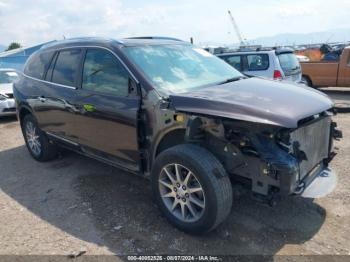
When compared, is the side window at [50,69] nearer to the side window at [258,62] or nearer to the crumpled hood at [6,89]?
the crumpled hood at [6,89]

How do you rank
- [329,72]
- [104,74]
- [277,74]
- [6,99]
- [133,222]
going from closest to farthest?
[133,222] → [104,74] → [277,74] → [6,99] → [329,72]

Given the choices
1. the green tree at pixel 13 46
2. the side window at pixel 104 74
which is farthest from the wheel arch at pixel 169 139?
the green tree at pixel 13 46

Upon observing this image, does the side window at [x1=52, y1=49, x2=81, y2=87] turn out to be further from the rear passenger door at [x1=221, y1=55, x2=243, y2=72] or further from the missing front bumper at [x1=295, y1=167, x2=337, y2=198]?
the rear passenger door at [x1=221, y1=55, x2=243, y2=72]

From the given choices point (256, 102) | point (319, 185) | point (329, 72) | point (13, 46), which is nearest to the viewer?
point (256, 102)

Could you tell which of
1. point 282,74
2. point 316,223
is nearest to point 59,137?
point 316,223

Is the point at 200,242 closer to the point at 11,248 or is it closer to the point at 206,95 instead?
the point at 206,95

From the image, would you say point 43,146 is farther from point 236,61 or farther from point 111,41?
point 236,61

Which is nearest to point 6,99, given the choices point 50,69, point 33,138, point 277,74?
point 33,138

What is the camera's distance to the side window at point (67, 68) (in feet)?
15.0

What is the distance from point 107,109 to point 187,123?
1135 mm

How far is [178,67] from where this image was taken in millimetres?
4094

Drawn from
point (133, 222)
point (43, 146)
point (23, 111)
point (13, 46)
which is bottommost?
point (133, 222)

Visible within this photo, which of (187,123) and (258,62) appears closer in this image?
(187,123)

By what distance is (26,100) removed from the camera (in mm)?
5668
